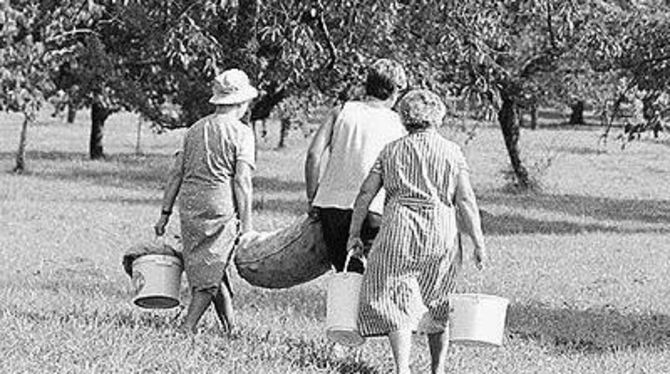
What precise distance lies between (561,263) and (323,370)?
10901 millimetres

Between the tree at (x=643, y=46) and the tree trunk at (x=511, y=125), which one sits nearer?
the tree at (x=643, y=46)

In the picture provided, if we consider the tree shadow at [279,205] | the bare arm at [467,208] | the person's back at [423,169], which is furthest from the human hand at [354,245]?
the tree shadow at [279,205]

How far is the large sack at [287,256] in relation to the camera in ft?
30.0

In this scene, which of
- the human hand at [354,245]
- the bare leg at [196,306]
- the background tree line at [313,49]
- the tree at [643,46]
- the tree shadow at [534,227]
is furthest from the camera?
the tree shadow at [534,227]

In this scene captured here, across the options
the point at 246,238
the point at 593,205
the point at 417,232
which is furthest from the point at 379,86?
the point at 593,205

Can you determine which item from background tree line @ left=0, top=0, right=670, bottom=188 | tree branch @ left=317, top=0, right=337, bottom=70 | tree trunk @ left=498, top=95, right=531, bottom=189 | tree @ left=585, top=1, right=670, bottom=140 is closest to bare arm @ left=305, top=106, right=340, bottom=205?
background tree line @ left=0, top=0, right=670, bottom=188

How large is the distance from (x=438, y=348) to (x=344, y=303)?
1.96ft

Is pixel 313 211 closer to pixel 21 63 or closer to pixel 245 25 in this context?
pixel 245 25

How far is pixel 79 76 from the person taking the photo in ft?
101

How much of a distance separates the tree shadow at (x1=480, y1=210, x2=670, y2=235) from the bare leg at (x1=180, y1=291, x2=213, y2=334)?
1489 cm

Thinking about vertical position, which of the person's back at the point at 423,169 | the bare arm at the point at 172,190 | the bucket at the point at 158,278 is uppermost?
the person's back at the point at 423,169

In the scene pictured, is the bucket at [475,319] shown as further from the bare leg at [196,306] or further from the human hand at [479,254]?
the bare leg at [196,306]

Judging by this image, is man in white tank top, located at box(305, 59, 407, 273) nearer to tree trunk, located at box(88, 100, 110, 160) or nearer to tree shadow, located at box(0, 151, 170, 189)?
tree shadow, located at box(0, 151, 170, 189)

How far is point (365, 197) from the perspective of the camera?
8133 millimetres
